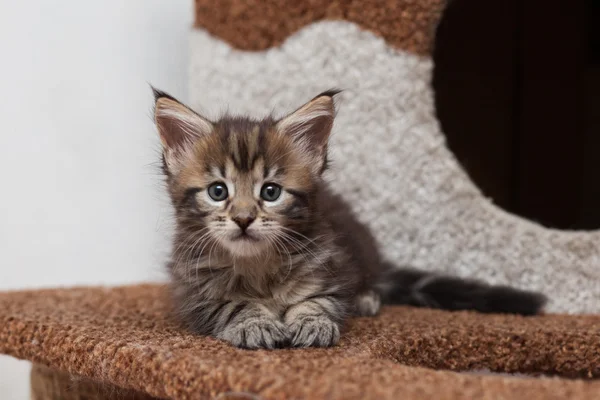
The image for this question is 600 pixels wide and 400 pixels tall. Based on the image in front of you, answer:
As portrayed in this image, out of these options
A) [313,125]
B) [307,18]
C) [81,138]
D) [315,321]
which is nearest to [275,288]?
[315,321]

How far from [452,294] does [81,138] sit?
4.93 ft

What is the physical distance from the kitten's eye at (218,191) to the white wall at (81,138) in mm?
956

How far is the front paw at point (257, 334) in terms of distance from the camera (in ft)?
4.33

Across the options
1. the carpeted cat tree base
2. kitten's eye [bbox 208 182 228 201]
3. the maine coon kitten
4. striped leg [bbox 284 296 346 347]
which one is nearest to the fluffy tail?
the carpeted cat tree base

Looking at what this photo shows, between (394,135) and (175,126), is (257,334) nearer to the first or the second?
(175,126)

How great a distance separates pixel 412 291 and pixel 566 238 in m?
0.47

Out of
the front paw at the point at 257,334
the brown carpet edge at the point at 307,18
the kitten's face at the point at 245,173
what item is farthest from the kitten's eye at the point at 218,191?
the brown carpet edge at the point at 307,18

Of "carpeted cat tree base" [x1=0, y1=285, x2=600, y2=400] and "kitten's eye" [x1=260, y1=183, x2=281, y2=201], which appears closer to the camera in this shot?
"carpeted cat tree base" [x1=0, y1=285, x2=600, y2=400]

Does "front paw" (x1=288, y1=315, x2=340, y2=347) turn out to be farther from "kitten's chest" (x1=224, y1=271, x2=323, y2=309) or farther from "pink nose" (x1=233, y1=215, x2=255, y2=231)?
"pink nose" (x1=233, y1=215, x2=255, y2=231)

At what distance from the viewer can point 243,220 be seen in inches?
53.1

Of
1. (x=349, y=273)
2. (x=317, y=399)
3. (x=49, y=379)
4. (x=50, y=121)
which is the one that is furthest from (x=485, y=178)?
(x=317, y=399)

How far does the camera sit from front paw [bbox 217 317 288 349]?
132cm

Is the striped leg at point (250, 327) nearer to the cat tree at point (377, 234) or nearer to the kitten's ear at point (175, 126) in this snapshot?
the cat tree at point (377, 234)

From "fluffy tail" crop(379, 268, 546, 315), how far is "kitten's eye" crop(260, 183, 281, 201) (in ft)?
2.20
